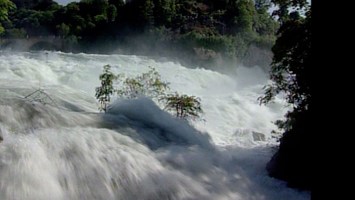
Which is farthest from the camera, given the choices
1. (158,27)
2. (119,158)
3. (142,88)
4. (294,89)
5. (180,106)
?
(158,27)

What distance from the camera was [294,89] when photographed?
9156 millimetres

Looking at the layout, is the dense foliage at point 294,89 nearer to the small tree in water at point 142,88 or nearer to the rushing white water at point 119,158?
the rushing white water at point 119,158

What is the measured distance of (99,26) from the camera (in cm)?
3938

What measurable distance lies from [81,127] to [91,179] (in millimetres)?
1666

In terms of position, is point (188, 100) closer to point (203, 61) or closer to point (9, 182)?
point (9, 182)

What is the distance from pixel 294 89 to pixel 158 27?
1185 inches

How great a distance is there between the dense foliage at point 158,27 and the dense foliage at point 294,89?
75.2 feet

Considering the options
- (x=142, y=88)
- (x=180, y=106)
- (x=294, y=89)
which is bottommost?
(x=180, y=106)

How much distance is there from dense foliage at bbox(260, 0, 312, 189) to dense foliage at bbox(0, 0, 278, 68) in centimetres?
2291

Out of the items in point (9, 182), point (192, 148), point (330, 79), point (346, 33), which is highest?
point (346, 33)

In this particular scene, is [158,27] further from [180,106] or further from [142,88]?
[180,106]

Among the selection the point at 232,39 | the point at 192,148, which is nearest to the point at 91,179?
the point at 192,148

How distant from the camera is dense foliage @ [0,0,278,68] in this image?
34.8 meters

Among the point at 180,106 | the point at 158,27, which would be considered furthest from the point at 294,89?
the point at 158,27
